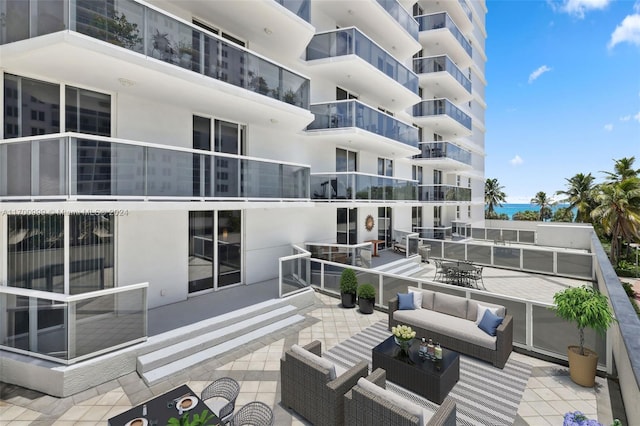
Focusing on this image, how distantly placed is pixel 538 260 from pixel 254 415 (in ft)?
55.0

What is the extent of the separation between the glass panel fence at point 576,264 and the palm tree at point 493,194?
118 feet

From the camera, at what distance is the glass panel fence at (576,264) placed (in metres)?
13.9

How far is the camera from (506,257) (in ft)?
53.0

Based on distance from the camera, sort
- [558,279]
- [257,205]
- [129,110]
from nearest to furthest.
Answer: [129,110] < [257,205] < [558,279]

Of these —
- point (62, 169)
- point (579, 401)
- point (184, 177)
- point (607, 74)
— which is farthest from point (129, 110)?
point (607, 74)

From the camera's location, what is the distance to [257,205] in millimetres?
9086

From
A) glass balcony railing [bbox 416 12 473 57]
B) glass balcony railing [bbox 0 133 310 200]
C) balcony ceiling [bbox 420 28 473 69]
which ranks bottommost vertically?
glass balcony railing [bbox 0 133 310 200]

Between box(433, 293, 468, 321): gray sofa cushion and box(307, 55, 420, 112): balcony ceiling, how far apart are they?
10.3 m

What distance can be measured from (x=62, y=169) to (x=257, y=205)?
4695 millimetres

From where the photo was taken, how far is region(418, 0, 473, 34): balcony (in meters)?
22.8

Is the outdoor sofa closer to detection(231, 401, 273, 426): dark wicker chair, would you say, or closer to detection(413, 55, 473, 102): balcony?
detection(231, 401, 273, 426): dark wicker chair

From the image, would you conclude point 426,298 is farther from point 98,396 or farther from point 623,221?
point 623,221

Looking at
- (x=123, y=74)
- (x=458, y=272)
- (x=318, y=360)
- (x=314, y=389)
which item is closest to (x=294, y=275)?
(x=318, y=360)

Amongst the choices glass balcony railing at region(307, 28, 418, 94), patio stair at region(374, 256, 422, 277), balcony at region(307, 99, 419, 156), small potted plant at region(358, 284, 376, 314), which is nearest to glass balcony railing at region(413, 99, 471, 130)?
balcony at region(307, 99, 419, 156)
